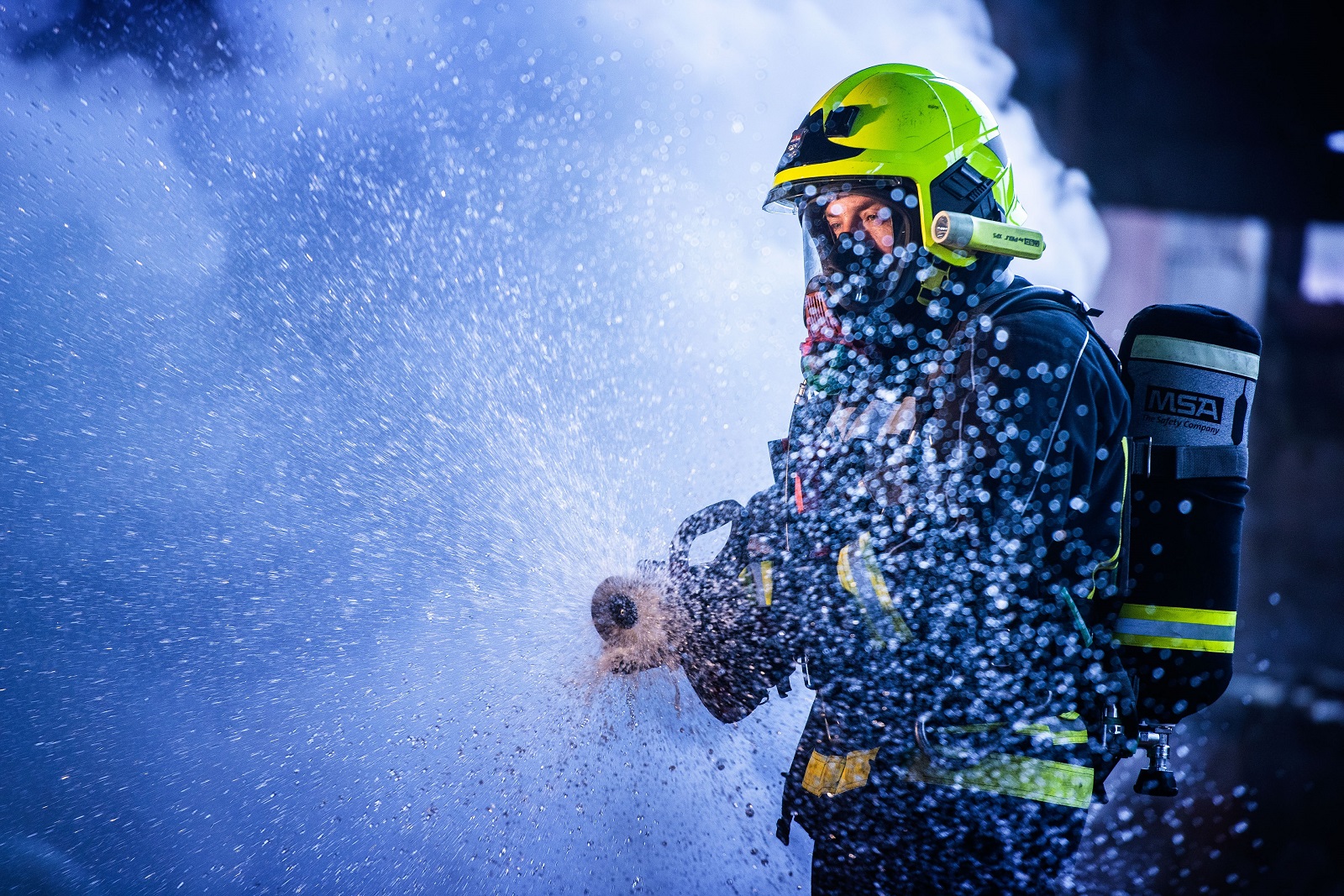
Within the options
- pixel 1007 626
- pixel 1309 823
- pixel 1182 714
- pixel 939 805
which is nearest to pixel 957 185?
pixel 1007 626

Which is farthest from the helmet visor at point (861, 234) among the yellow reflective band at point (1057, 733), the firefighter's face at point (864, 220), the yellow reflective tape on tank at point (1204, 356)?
the yellow reflective band at point (1057, 733)

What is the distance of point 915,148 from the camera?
7.12 ft

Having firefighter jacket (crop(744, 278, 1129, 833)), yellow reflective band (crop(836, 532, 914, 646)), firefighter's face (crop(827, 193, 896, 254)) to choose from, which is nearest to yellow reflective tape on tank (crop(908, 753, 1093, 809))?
firefighter jacket (crop(744, 278, 1129, 833))

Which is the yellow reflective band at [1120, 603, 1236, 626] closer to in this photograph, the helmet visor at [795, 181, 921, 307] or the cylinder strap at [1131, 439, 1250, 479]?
the cylinder strap at [1131, 439, 1250, 479]

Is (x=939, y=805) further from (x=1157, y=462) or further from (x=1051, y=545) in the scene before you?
(x=1157, y=462)

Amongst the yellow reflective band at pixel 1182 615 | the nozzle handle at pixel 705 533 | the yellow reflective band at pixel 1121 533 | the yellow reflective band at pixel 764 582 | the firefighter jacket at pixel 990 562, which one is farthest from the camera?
the nozzle handle at pixel 705 533

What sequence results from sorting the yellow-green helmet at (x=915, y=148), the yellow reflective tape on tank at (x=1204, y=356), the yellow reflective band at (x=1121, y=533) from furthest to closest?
the yellow-green helmet at (x=915, y=148)
the yellow reflective tape on tank at (x=1204, y=356)
the yellow reflective band at (x=1121, y=533)

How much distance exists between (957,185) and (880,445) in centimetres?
80

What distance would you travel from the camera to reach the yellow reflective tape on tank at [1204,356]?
78.5 inches

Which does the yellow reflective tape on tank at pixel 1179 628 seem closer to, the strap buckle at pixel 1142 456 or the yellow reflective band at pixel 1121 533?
the yellow reflective band at pixel 1121 533

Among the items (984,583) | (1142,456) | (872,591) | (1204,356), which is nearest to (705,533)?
(872,591)

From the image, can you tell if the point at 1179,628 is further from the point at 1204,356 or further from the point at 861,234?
the point at 861,234

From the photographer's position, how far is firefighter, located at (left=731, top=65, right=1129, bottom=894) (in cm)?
170

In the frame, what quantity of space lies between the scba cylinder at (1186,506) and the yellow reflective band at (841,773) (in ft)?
2.35
